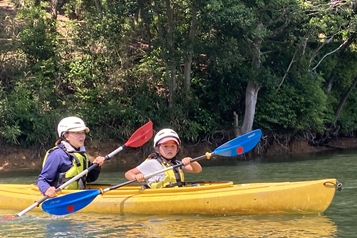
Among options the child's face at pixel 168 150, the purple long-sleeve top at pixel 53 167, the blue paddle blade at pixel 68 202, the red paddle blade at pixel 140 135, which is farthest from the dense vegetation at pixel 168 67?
the blue paddle blade at pixel 68 202

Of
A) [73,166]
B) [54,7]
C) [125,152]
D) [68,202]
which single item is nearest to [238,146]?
[73,166]

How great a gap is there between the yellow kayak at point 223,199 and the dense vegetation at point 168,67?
6248 millimetres

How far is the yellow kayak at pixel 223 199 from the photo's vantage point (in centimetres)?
578

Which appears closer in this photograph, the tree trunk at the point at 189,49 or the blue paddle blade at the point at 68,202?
the blue paddle blade at the point at 68,202

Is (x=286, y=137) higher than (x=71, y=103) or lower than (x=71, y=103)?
lower

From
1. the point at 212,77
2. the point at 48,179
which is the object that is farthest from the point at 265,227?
the point at 212,77

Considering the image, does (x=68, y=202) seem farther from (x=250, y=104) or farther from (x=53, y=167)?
(x=250, y=104)

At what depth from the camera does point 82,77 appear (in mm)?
14047

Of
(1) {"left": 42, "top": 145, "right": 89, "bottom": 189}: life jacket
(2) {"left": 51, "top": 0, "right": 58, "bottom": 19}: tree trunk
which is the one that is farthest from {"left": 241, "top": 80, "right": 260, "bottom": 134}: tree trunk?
(1) {"left": 42, "top": 145, "right": 89, "bottom": 189}: life jacket

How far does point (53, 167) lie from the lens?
5.96 metres

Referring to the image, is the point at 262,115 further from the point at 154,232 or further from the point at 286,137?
the point at 154,232

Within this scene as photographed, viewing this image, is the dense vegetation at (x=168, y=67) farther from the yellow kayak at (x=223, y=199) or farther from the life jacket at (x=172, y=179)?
the yellow kayak at (x=223, y=199)

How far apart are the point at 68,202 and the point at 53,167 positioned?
0.48 meters

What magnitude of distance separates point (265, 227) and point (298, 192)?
66cm
